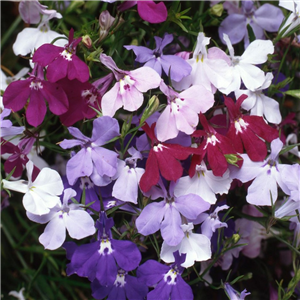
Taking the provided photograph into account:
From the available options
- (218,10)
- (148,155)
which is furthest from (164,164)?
(218,10)

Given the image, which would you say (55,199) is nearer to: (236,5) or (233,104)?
(233,104)

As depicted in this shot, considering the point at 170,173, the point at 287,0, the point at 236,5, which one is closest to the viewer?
the point at 170,173

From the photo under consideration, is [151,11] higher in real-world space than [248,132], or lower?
higher

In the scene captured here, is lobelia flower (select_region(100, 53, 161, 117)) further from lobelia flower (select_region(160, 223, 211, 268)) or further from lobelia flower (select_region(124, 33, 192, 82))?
lobelia flower (select_region(160, 223, 211, 268))

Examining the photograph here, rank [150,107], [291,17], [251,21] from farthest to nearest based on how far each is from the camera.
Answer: [251,21], [291,17], [150,107]

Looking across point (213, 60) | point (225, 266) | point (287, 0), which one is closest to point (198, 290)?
point (225, 266)

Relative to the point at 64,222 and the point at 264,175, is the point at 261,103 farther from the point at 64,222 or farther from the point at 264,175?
the point at 64,222

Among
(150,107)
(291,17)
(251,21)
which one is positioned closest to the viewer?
(150,107)
